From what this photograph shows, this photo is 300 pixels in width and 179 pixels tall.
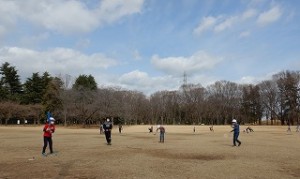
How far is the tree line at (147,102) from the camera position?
7706cm

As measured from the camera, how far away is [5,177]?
10852mm

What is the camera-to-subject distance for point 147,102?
126 metres

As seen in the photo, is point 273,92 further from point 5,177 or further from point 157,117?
point 5,177

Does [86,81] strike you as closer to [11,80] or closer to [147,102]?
[11,80]

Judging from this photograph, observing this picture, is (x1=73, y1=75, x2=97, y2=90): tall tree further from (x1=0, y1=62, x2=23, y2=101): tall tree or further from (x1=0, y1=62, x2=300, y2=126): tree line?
(x1=0, y1=62, x2=23, y2=101): tall tree

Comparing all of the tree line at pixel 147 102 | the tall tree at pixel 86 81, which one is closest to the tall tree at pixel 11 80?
the tree line at pixel 147 102

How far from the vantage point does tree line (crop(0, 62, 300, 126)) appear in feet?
253

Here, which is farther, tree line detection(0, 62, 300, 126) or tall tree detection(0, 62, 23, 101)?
tall tree detection(0, 62, 23, 101)

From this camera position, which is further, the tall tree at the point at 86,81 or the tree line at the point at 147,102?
the tall tree at the point at 86,81

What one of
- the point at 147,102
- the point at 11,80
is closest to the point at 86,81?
the point at 11,80

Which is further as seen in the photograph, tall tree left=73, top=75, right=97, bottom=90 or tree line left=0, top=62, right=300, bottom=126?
tall tree left=73, top=75, right=97, bottom=90

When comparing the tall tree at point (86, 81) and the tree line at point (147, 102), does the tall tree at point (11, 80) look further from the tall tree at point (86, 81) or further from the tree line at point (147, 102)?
the tall tree at point (86, 81)

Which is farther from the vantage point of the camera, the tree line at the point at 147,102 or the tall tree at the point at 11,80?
the tall tree at the point at 11,80

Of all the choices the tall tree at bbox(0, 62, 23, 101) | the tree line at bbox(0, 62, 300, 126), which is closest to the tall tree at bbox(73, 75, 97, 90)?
the tree line at bbox(0, 62, 300, 126)
